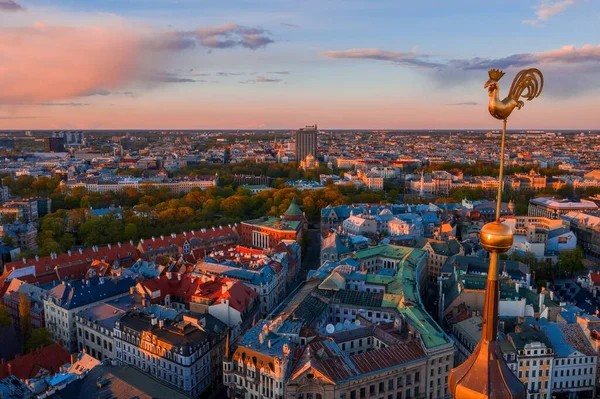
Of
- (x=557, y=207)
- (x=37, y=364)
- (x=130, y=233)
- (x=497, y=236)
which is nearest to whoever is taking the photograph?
(x=497, y=236)

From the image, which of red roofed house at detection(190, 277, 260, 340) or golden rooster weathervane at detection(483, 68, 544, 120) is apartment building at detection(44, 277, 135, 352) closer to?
red roofed house at detection(190, 277, 260, 340)

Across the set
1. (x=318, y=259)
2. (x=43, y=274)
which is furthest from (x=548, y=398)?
(x=43, y=274)

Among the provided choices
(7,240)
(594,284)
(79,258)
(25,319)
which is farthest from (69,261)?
(594,284)

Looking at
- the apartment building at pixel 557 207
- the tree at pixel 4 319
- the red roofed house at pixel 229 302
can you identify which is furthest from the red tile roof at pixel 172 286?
the apartment building at pixel 557 207

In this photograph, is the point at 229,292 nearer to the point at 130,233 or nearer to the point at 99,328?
the point at 99,328

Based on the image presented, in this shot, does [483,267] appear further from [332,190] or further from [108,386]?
[332,190]
